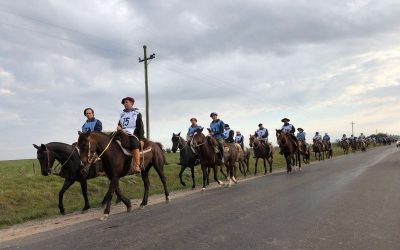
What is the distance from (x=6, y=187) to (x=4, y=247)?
451 inches

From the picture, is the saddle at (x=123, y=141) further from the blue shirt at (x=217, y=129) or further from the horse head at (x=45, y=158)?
the blue shirt at (x=217, y=129)

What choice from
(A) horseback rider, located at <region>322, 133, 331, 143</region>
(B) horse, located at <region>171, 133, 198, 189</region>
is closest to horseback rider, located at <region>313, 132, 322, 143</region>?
(A) horseback rider, located at <region>322, 133, 331, 143</region>

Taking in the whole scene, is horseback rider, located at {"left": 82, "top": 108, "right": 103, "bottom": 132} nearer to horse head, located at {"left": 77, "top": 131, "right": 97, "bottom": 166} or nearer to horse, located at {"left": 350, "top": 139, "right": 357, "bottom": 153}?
horse head, located at {"left": 77, "top": 131, "right": 97, "bottom": 166}

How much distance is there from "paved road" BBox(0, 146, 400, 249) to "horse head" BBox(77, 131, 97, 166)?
1.39m

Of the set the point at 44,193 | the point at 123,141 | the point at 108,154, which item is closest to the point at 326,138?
the point at 44,193

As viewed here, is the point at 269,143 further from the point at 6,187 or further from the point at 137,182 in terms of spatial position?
the point at 6,187

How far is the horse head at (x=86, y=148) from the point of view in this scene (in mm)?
10266

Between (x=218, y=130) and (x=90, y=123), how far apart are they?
5.98 meters

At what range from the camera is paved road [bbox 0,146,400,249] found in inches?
280

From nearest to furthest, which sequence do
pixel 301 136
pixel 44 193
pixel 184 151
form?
pixel 44 193 → pixel 184 151 → pixel 301 136

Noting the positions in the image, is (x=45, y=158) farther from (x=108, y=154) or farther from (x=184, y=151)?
(x=184, y=151)

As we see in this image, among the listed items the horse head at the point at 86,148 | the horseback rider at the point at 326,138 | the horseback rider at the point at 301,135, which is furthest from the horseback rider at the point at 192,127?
the horseback rider at the point at 326,138

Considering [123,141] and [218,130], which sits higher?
[218,130]

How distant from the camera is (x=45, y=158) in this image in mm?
12250
